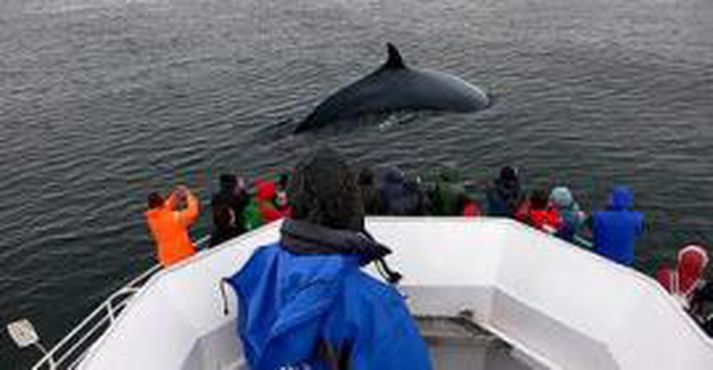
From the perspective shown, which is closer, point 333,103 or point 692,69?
point 333,103

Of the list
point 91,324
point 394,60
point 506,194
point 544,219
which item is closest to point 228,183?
point 506,194

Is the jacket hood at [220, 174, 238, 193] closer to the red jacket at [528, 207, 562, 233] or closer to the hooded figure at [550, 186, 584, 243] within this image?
the red jacket at [528, 207, 562, 233]

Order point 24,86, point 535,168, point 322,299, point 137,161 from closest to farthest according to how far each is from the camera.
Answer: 1. point 322,299
2. point 535,168
3. point 137,161
4. point 24,86

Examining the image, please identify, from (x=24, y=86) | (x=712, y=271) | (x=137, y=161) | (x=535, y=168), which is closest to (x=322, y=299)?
(x=712, y=271)

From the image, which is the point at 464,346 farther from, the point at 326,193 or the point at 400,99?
the point at 400,99

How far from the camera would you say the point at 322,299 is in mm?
4316

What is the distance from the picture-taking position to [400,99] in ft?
84.6

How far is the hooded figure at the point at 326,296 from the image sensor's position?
171 inches

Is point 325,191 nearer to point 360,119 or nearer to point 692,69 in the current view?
point 360,119

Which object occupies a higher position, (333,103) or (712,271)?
(333,103)

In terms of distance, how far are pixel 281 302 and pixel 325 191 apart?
66cm

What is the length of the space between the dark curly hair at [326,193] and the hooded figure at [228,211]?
25.0 feet

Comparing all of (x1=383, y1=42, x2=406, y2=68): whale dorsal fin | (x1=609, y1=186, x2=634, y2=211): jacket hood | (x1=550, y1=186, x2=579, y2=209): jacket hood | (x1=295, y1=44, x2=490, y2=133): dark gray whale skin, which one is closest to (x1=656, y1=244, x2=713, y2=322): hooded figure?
(x1=609, y1=186, x2=634, y2=211): jacket hood

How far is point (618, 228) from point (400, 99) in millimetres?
15100
